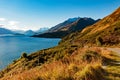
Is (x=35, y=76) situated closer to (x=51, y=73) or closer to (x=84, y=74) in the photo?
(x=51, y=73)

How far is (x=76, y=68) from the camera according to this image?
32.7 ft

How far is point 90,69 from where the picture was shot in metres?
9.53

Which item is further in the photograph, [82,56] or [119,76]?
[82,56]

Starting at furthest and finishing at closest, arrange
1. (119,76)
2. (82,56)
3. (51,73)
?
(82,56), (119,76), (51,73)

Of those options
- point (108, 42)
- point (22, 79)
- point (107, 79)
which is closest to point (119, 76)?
point (107, 79)

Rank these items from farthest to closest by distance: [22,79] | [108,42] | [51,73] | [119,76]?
[108,42] → [119,76] → [51,73] → [22,79]

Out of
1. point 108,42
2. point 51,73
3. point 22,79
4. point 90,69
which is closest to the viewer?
point 22,79

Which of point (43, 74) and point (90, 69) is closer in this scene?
point (43, 74)

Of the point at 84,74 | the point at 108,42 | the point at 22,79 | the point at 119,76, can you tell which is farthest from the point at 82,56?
the point at 108,42

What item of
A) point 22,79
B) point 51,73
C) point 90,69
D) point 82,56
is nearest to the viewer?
point 22,79

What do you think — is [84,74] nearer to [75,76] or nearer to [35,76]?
[75,76]

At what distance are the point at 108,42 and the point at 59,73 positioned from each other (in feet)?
172

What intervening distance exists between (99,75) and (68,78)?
1782mm

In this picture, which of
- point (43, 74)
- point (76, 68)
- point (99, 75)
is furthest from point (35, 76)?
point (99, 75)
